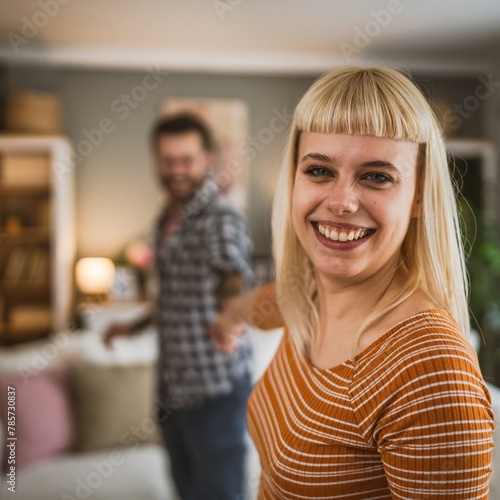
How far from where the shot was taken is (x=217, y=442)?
149 centimetres

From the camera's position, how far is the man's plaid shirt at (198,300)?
1.52 m

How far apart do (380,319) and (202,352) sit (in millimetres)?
981

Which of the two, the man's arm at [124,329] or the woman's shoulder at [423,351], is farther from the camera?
the man's arm at [124,329]

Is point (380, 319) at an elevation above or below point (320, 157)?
below

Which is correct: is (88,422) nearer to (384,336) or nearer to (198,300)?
(198,300)

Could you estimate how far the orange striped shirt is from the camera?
1.69 feet

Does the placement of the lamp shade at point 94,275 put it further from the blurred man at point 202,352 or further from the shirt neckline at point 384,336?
the shirt neckline at point 384,336

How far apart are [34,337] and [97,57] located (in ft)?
6.72

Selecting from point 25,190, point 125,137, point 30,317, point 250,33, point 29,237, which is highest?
A: point 250,33

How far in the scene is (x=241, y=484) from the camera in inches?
60.1

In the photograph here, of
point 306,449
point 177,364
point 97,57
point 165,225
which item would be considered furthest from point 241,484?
point 97,57

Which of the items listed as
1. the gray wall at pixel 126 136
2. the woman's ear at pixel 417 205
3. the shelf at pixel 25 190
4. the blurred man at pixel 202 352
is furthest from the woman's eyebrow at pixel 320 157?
the shelf at pixel 25 190

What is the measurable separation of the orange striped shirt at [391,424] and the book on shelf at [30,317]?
10.6ft

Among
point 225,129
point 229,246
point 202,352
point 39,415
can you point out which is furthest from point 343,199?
point 225,129
